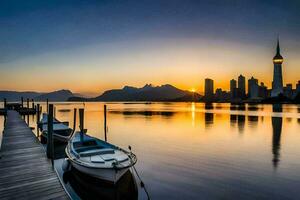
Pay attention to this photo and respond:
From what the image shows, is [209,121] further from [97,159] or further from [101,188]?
[97,159]

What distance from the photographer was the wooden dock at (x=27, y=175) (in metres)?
11.2

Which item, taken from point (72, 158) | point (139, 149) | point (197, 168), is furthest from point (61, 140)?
point (197, 168)

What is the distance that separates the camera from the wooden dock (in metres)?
11.2

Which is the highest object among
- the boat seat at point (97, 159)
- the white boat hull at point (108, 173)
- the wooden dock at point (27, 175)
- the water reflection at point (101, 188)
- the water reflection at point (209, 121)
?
the boat seat at point (97, 159)

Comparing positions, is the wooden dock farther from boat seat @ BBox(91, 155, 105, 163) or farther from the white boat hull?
boat seat @ BBox(91, 155, 105, 163)

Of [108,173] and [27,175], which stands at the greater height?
[108,173]

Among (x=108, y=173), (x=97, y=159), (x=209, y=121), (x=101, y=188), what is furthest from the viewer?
(x=209, y=121)

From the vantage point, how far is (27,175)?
13602 millimetres

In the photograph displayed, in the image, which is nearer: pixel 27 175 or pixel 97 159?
pixel 27 175

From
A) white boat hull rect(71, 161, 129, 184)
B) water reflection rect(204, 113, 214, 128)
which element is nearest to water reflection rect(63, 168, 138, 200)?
white boat hull rect(71, 161, 129, 184)

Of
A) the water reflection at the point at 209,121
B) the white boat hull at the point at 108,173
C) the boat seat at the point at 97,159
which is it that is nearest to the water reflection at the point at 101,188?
the white boat hull at the point at 108,173

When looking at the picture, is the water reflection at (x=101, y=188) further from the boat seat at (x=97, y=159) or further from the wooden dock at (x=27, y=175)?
the wooden dock at (x=27, y=175)

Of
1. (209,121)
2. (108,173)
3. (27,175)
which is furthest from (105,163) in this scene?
(209,121)

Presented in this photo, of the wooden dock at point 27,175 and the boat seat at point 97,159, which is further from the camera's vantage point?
the boat seat at point 97,159
